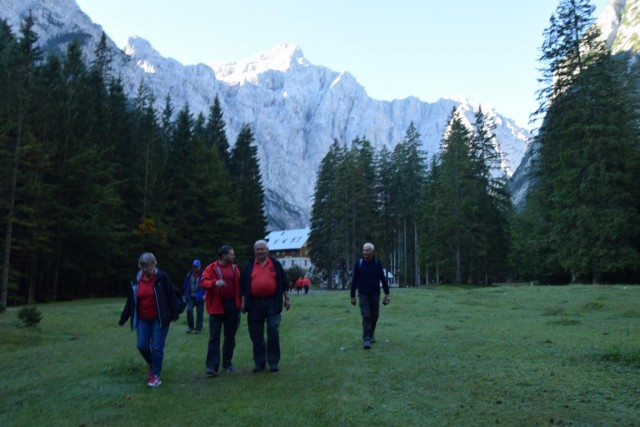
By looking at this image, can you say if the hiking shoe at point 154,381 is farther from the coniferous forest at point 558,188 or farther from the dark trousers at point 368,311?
the coniferous forest at point 558,188

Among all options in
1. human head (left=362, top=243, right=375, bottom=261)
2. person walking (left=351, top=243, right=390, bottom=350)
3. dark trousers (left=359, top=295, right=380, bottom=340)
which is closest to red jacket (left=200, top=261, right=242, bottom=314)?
person walking (left=351, top=243, right=390, bottom=350)

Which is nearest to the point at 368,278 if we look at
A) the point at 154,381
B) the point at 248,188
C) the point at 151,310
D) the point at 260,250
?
the point at 260,250

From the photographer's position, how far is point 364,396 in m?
6.42

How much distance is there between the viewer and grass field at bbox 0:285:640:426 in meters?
5.68

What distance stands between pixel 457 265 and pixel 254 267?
42035mm

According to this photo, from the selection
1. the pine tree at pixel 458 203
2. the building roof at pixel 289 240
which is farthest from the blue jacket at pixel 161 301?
the building roof at pixel 289 240

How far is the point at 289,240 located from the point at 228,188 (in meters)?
78.7

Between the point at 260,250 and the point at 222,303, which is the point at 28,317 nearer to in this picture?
the point at 222,303

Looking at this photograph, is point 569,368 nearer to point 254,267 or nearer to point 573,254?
point 254,267

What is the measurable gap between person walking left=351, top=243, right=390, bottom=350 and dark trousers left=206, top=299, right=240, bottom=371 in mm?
2956

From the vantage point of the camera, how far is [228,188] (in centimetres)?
5278

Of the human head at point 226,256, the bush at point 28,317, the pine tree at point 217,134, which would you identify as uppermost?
the pine tree at point 217,134

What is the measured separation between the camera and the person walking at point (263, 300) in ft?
27.5

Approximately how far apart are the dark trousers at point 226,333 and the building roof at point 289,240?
383ft
